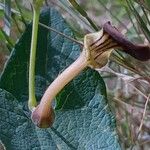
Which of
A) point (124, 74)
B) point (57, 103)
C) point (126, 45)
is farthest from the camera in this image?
point (124, 74)

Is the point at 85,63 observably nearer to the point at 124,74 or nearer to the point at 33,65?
the point at 33,65

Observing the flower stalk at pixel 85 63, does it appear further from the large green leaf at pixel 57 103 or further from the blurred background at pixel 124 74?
the blurred background at pixel 124 74

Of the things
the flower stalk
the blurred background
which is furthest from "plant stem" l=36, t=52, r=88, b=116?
the blurred background

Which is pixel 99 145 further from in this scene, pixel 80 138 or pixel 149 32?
pixel 149 32

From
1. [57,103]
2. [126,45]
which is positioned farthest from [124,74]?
[126,45]

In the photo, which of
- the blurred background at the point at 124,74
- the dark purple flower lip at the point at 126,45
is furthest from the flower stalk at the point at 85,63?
the blurred background at the point at 124,74

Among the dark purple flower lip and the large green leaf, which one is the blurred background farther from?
the dark purple flower lip
